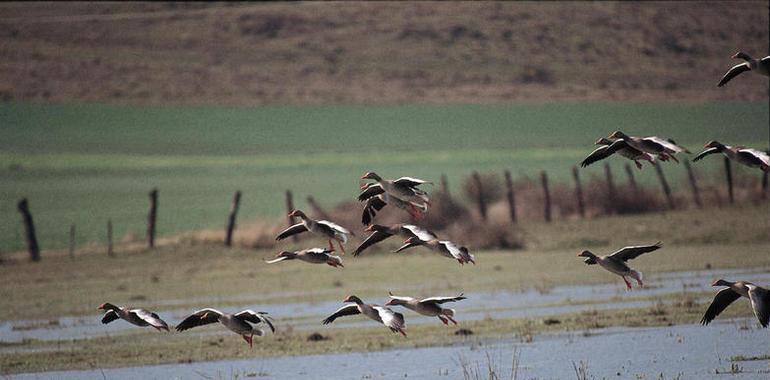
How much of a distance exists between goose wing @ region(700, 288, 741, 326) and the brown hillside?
68221mm

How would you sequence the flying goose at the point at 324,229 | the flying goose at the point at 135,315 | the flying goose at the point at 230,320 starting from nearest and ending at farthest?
the flying goose at the point at 230,320 < the flying goose at the point at 324,229 < the flying goose at the point at 135,315

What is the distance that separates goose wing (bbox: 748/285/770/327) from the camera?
14977mm

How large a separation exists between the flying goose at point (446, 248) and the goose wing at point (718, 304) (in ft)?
8.90

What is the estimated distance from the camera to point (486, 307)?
2836 cm

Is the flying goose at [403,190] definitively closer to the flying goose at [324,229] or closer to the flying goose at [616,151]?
the flying goose at [324,229]

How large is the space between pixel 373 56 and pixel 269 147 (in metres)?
16.3

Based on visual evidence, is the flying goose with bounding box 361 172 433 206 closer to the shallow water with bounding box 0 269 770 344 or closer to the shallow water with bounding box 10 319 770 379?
the shallow water with bounding box 10 319 770 379

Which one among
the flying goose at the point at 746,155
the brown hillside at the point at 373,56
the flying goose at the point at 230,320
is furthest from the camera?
the brown hillside at the point at 373,56

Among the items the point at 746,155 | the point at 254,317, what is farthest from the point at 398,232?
the point at 746,155

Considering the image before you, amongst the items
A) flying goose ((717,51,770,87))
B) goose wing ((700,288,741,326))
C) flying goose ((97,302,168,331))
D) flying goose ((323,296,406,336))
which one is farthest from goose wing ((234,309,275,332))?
flying goose ((717,51,770,87))

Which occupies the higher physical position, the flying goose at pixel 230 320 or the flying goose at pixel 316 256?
the flying goose at pixel 316 256

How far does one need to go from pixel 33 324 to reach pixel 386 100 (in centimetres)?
6602

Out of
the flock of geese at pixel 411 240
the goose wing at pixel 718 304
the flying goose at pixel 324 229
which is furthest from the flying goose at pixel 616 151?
the flying goose at pixel 324 229

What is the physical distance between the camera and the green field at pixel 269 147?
Answer: 6762 centimetres
